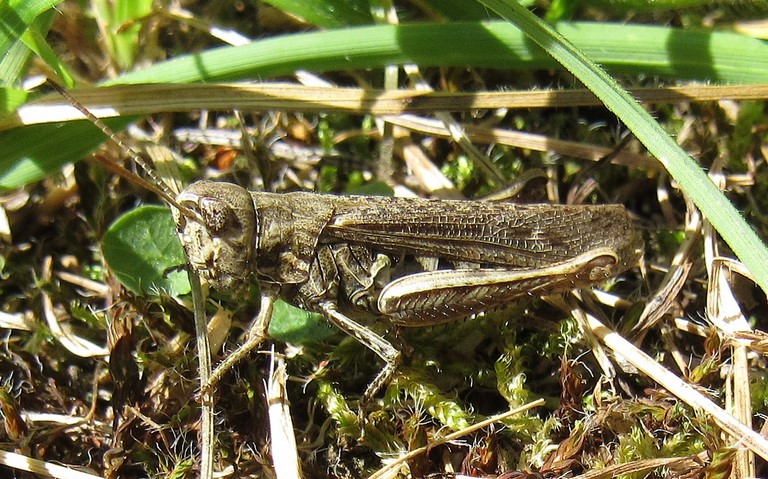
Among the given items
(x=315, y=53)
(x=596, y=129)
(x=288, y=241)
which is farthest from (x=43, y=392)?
(x=596, y=129)

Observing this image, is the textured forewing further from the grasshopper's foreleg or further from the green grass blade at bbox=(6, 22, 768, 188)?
the green grass blade at bbox=(6, 22, 768, 188)

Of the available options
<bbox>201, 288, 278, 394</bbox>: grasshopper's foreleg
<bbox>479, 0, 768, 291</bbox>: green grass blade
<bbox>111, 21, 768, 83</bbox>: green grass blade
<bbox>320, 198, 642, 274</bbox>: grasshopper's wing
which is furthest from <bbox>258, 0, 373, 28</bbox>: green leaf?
<bbox>201, 288, 278, 394</bbox>: grasshopper's foreleg

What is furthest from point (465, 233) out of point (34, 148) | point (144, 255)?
point (34, 148)

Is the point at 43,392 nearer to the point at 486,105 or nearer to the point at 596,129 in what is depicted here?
the point at 486,105

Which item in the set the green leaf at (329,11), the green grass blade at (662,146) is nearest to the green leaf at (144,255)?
the green leaf at (329,11)

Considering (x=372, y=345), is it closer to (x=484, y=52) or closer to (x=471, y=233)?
(x=471, y=233)

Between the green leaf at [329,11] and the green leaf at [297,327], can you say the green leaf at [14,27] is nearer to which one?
the green leaf at [329,11]
